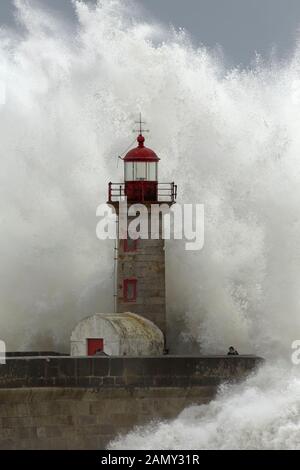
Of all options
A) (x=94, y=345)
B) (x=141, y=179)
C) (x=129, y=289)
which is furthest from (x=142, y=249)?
(x=94, y=345)

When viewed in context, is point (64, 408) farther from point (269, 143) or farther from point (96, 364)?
point (269, 143)

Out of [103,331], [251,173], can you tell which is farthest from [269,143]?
[103,331]

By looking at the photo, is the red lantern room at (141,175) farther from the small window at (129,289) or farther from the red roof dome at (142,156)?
the small window at (129,289)

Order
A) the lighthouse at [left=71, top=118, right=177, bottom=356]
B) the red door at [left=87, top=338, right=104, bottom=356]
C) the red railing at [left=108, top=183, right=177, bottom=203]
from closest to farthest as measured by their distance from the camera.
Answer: the red door at [left=87, top=338, right=104, bottom=356], the lighthouse at [left=71, top=118, right=177, bottom=356], the red railing at [left=108, top=183, right=177, bottom=203]

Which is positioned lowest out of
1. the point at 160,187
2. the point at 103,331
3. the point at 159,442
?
the point at 159,442

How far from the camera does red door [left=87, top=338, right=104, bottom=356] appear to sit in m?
25.5

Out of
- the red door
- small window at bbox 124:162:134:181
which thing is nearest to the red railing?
small window at bbox 124:162:134:181

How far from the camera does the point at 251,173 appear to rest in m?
28.3

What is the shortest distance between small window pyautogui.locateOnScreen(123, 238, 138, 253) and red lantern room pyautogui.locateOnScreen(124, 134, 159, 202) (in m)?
0.62

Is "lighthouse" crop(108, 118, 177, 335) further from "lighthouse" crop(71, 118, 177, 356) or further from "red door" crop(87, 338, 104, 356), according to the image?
"red door" crop(87, 338, 104, 356)

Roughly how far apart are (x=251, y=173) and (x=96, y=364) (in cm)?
540

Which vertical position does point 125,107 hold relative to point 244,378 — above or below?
above

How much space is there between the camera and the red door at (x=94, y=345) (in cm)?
2552

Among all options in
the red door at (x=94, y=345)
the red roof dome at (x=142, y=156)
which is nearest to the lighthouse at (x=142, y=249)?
the red roof dome at (x=142, y=156)
